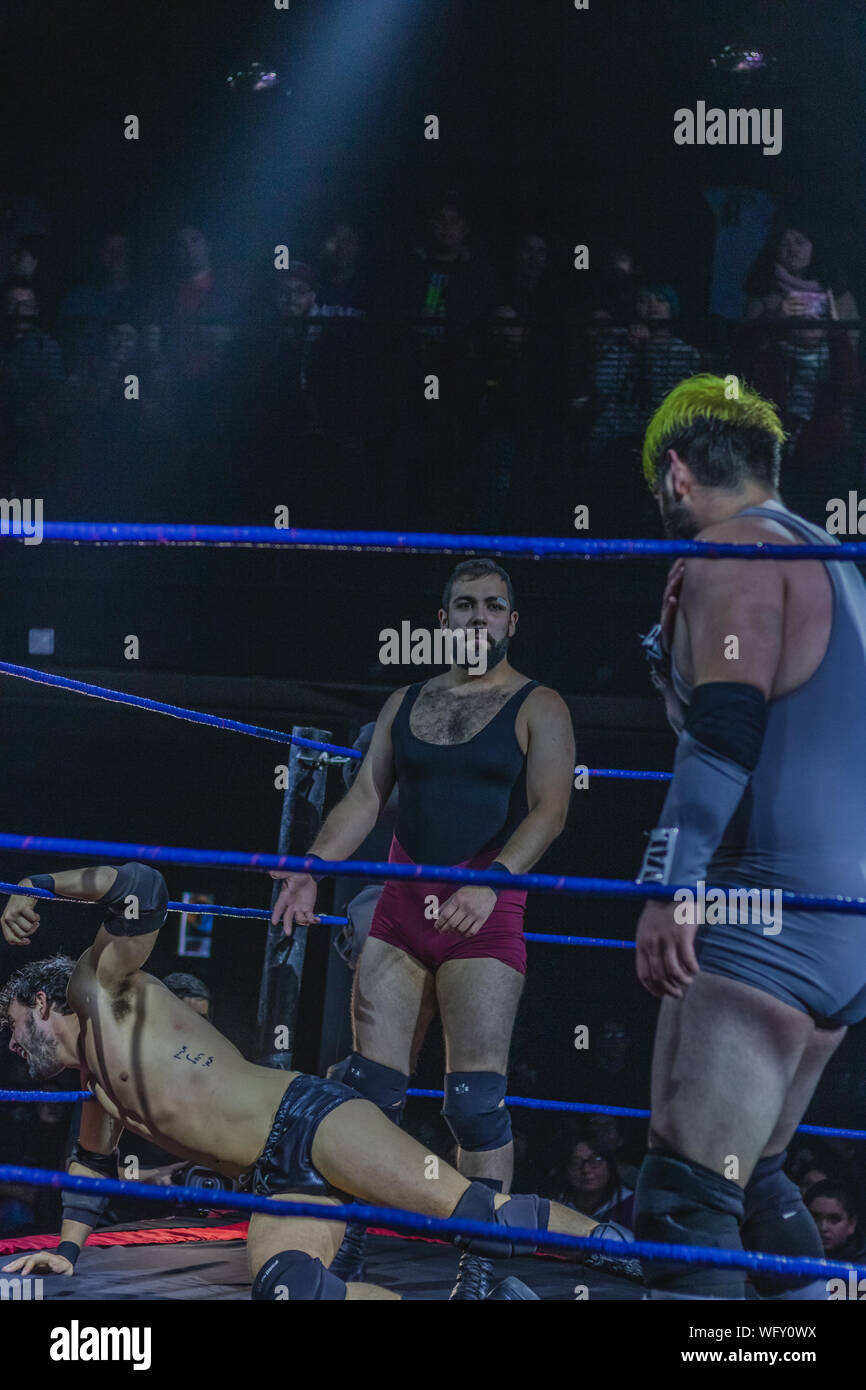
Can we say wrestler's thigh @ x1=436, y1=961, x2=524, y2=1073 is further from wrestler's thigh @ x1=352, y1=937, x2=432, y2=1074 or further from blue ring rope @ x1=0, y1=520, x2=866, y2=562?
blue ring rope @ x1=0, y1=520, x2=866, y2=562

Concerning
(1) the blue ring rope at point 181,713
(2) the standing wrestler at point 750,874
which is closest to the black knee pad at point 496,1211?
(2) the standing wrestler at point 750,874

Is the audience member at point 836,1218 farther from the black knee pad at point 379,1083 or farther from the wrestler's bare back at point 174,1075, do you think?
the wrestler's bare back at point 174,1075

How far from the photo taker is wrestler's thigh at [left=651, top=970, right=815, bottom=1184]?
1.56 m

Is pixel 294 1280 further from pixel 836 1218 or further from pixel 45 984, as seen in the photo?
pixel 836 1218

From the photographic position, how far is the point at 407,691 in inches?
108

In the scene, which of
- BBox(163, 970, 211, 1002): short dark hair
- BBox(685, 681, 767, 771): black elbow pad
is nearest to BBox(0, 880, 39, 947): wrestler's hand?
BBox(685, 681, 767, 771): black elbow pad

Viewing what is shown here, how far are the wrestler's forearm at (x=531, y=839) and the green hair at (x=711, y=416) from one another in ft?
2.61

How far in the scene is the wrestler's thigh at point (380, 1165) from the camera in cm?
214

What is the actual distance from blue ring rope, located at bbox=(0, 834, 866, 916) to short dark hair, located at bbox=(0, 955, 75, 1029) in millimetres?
881

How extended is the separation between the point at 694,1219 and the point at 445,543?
32.8 inches

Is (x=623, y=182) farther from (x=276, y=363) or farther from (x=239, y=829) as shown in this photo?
(x=239, y=829)

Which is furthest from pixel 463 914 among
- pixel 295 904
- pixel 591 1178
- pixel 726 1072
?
pixel 591 1178
